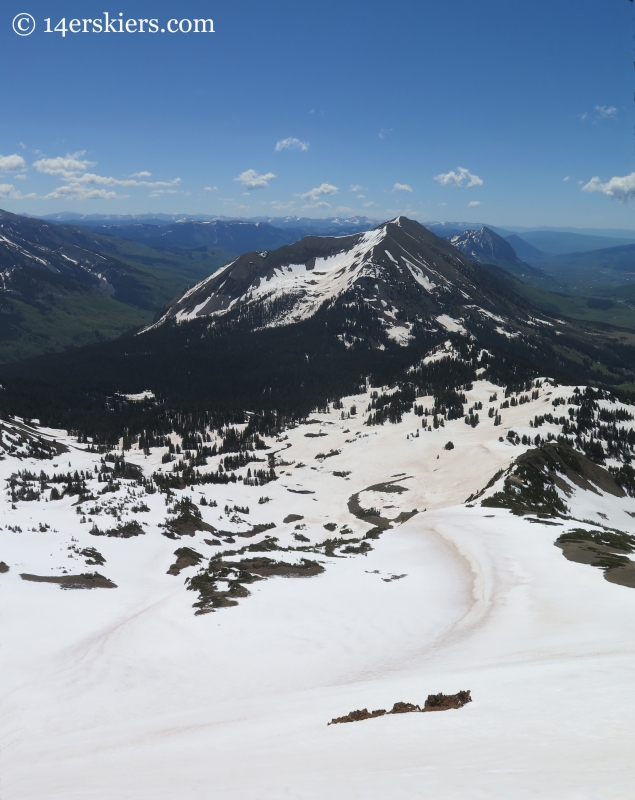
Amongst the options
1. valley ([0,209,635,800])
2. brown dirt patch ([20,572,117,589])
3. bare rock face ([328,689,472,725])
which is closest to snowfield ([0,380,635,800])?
valley ([0,209,635,800])

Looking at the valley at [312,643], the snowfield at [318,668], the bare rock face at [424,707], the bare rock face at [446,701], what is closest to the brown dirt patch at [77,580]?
the valley at [312,643]

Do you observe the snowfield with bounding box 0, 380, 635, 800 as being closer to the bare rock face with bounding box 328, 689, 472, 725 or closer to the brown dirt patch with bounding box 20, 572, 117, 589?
the bare rock face with bounding box 328, 689, 472, 725

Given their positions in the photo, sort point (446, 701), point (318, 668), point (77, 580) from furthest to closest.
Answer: point (77, 580), point (318, 668), point (446, 701)

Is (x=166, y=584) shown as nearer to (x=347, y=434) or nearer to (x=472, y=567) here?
(x=472, y=567)

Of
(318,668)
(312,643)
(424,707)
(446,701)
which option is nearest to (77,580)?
(312,643)

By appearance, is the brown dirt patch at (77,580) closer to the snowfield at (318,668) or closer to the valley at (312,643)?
the valley at (312,643)

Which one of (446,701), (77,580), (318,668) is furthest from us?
(77,580)

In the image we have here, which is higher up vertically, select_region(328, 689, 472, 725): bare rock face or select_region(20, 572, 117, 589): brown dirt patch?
select_region(328, 689, 472, 725): bare rock face

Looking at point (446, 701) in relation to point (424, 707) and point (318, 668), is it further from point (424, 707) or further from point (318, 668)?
point (318, 668)
